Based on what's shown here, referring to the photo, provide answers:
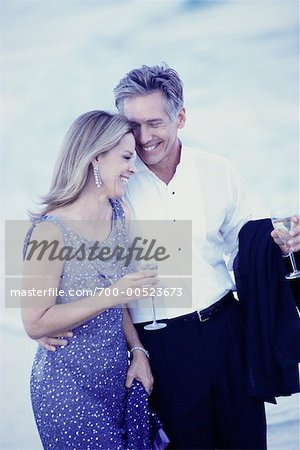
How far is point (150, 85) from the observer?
2523 mm

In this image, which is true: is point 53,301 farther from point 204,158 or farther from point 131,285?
point 204,158

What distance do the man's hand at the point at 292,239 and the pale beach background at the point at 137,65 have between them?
1265 millimetres

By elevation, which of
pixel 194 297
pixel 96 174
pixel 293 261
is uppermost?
pixel 96 174

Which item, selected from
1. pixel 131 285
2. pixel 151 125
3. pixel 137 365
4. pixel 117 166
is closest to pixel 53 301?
pixel 131 285

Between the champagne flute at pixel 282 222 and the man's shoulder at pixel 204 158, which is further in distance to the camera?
the man's shoulder at pixel 204 158

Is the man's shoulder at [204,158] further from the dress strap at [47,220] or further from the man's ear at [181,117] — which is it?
the dress strap at [47,220]

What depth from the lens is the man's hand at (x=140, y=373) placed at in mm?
2373

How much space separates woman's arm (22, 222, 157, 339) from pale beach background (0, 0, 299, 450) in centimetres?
148

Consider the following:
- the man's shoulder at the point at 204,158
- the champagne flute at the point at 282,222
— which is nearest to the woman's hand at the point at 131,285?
the champagne flute at the point at 282,222

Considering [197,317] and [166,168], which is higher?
[166,168]

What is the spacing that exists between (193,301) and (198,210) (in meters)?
0.33

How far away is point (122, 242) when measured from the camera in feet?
7.89

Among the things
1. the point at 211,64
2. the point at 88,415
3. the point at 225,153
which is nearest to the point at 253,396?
the point at 88,415

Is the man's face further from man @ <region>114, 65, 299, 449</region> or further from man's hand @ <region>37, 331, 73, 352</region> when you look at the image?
man's hand @ <region>37, 331, 73, 352</region>
